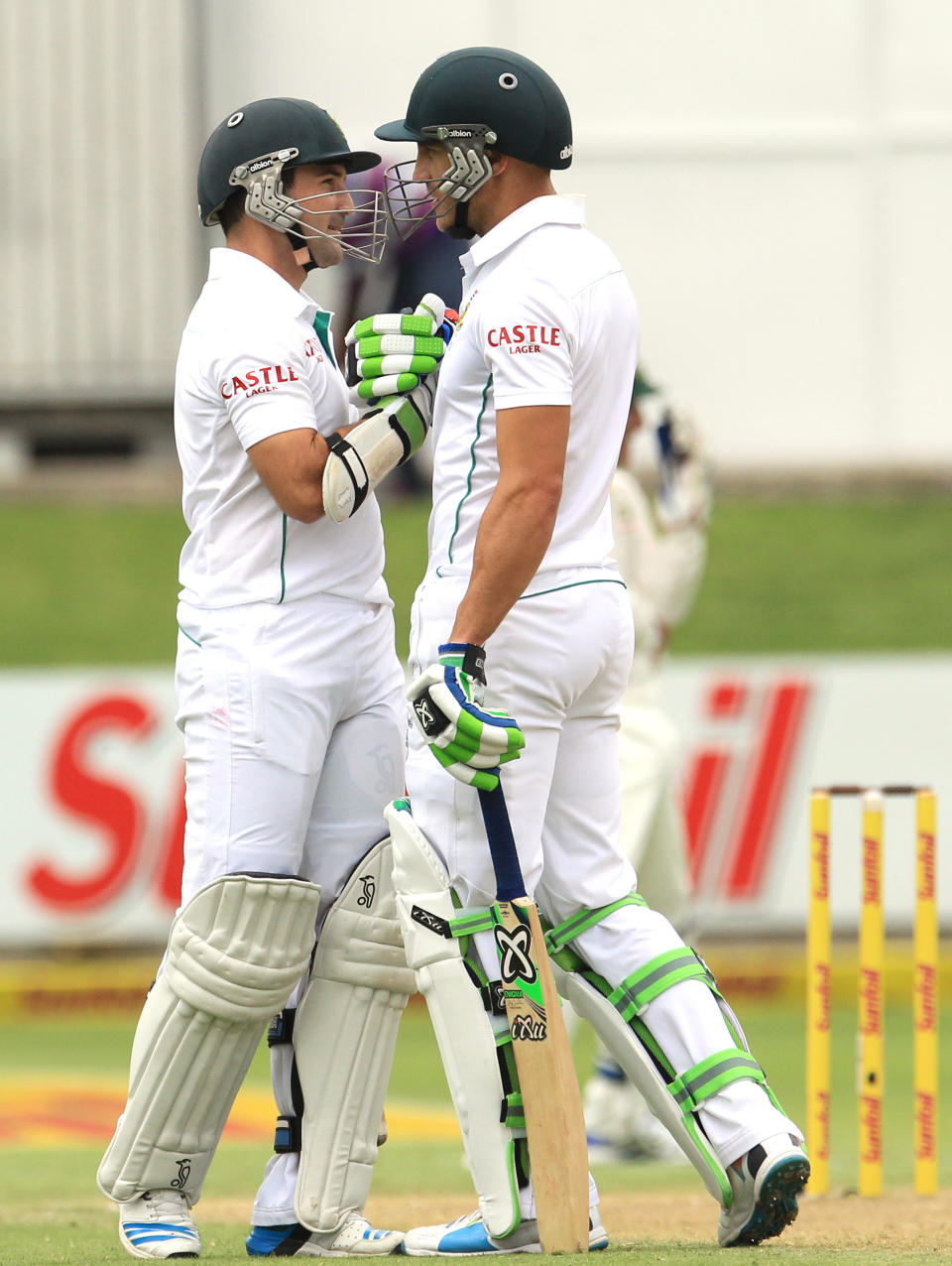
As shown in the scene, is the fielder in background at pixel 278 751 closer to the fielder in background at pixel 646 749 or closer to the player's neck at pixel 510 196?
the player's neck at pixel 510 196

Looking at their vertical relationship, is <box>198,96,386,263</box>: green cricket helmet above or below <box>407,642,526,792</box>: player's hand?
above

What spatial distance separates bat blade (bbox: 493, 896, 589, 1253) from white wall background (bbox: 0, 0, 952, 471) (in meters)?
11.4

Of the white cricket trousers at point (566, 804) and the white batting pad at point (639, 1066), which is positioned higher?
the white cricket trousers at point (566, 804)

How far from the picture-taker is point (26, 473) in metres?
14.4

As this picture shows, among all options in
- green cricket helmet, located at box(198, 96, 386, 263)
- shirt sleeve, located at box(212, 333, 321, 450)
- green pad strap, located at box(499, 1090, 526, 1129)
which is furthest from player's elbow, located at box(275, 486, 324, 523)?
green pad strap, located at box(499, 1090, 526, 1129)

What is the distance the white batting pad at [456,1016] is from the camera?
3506 millimetres

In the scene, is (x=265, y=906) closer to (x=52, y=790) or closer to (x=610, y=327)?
(x=610, y=327)

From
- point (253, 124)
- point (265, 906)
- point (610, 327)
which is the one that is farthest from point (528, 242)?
point (265, 906)

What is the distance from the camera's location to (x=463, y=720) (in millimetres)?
3340

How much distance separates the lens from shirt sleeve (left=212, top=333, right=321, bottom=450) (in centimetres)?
369

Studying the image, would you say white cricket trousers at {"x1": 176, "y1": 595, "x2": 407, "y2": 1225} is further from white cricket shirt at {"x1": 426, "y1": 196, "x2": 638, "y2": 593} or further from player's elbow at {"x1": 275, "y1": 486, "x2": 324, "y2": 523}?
white cricket shirt at {"x1": 426, "y1": 196, "x2": 638, "y2": 593}

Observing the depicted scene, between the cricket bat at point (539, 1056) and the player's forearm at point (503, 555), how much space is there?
0.28 metres

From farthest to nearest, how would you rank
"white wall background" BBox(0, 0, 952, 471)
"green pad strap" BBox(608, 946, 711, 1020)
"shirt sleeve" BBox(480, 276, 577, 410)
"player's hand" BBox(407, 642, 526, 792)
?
"white wall background" BBox(0, 0, 952, 471) < "green pad strap" BBox(608, 946, 711, 1020) < "shirt sleeve" BBox(480, 276, 577, 410) < "player's hand" BBox(407, 642, 526, 792)

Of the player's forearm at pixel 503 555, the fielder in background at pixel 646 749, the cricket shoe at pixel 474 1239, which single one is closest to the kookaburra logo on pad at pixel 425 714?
A: the player's forearm at pixel 503 555
